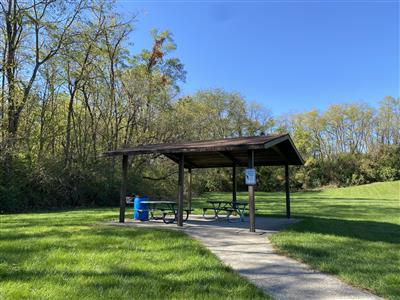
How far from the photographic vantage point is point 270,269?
17.6 feet

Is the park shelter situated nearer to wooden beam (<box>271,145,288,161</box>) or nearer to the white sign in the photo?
wooden beam (<box>271,145,288,161</box>)

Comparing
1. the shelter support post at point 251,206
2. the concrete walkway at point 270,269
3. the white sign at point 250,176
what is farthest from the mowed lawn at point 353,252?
the white sign at point 250,176

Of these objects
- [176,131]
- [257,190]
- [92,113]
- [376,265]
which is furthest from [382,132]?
[376,265]

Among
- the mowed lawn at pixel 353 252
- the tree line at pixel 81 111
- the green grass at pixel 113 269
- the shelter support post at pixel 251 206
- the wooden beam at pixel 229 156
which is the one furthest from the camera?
the tree line at pixel 81 111

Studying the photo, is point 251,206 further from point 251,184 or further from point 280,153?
point 280,153

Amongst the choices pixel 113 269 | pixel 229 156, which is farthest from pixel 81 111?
pixel 113 269

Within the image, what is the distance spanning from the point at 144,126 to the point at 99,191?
5.95 meters

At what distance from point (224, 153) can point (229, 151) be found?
41 centimetres

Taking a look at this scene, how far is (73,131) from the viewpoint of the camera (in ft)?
69.0

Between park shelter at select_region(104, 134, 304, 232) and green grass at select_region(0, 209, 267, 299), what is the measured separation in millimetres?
2434

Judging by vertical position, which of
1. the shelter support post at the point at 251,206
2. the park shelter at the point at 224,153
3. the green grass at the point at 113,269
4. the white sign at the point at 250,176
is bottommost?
the green grass at the point at 113,269

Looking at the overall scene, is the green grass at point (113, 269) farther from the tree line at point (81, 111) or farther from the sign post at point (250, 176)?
the tree line at point (81, 111)

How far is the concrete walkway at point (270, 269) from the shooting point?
14.1ft

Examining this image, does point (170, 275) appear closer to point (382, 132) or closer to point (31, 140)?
point (31, 140)
